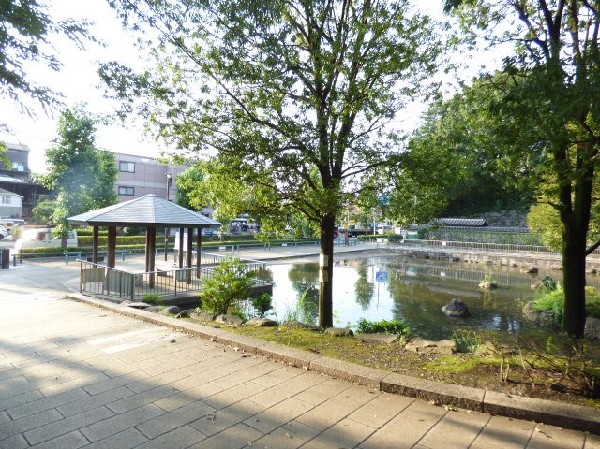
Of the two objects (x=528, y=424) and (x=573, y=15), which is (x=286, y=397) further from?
(x=573, y=15)

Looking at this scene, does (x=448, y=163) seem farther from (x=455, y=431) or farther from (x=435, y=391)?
(x=455, y=431)

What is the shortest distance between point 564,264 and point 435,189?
312cm

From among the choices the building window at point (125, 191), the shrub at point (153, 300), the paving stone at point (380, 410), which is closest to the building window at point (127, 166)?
the building window at point (125, 191)

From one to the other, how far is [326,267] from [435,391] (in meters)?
4.59

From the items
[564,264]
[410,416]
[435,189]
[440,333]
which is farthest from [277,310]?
[410,416]

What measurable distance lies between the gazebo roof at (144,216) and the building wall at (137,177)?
103 ft

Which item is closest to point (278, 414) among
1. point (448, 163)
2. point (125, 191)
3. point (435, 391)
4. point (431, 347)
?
point (435, 391)

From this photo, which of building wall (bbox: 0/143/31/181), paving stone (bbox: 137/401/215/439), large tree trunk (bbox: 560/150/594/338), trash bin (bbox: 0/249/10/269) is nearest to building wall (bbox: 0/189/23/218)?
building wall (bbox: 0/143/31/181)

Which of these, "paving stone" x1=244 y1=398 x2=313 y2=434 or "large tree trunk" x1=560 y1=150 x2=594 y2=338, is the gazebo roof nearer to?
"large tree trunk" x1=560 y1=150 x2=594 y2=338

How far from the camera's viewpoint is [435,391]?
378cm

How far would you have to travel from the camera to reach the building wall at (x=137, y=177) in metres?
44.9

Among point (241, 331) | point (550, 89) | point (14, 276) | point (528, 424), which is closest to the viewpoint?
point (528, 424)

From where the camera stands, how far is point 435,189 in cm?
744

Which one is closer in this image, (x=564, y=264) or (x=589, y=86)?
(x=589, y=86)
